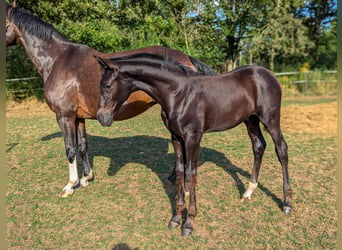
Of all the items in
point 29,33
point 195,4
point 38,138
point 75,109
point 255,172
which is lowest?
point 38,138

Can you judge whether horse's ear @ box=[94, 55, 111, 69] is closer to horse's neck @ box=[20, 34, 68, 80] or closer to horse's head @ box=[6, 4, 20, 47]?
horse's neck @ box=[20, 34, 68, 80]

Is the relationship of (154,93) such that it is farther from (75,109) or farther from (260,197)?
(260,197)

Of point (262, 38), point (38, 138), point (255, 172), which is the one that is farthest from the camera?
point (262, 38)

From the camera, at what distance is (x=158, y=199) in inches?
158

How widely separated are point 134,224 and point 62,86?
2283 mm

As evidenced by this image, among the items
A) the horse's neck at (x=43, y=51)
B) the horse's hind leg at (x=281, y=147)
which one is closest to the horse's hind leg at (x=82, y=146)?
the horse's neck at (x=43, y=51)

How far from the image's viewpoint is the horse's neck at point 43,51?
4.21m

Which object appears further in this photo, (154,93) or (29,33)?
(29,33)

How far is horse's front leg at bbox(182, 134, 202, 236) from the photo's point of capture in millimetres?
3035

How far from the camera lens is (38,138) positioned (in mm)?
7723

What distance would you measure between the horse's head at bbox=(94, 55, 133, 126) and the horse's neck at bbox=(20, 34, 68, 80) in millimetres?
1867

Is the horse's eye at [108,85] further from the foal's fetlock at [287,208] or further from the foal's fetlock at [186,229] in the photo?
the foal's fetlock at [287,208]

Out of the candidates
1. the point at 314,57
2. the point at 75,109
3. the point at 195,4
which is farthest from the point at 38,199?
the point at 314,57

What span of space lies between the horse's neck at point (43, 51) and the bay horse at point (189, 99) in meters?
1.84
